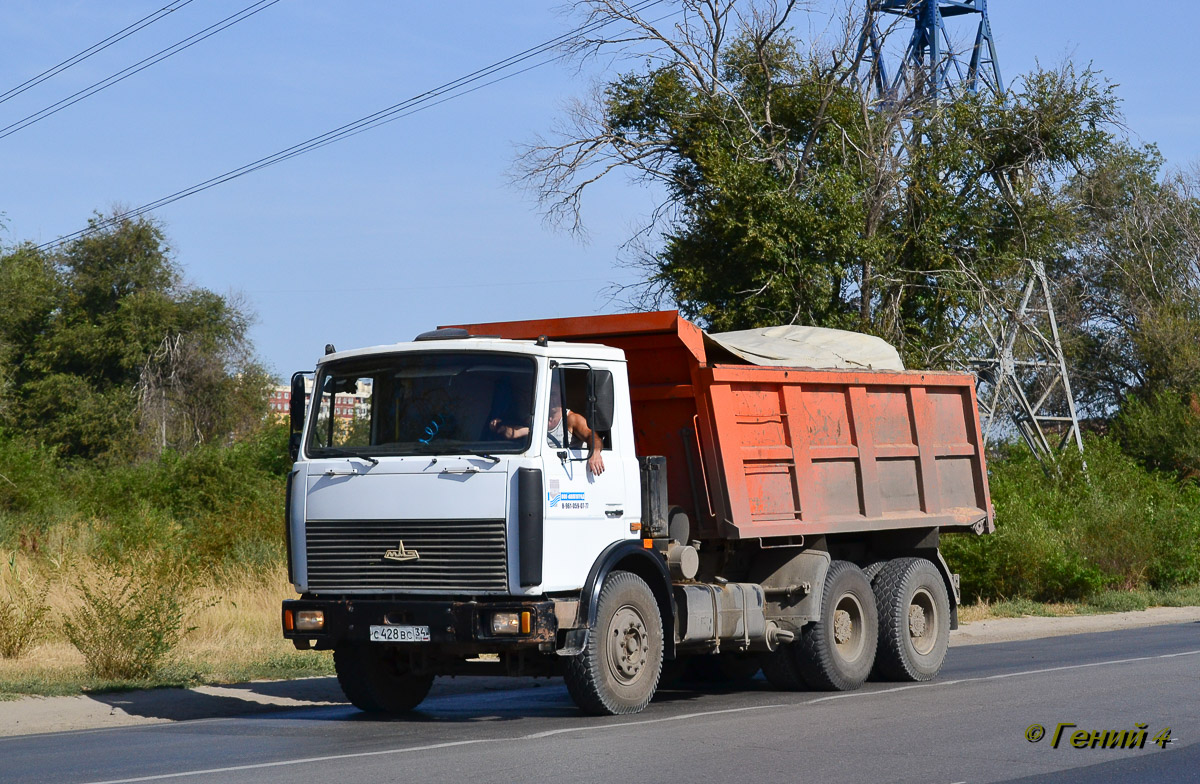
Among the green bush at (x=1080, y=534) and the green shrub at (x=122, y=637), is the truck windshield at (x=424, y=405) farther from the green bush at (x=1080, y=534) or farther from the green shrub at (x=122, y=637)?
the green bush at (x=1080, y=534)

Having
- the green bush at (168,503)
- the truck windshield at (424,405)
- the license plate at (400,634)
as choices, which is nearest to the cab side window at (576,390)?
the truck windshield at (424,405)

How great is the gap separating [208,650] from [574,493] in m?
6.60

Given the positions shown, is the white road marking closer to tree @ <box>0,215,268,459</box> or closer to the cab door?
the cab door

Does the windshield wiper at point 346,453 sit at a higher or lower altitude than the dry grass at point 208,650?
higher

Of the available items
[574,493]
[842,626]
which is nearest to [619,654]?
[574,493]

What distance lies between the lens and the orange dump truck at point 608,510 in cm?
938

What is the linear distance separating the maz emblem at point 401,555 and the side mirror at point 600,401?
5.24ft

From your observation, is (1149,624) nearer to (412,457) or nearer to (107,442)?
(412,457)

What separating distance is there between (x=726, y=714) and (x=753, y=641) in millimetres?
1223

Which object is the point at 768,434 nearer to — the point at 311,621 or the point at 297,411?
the point at 297,411

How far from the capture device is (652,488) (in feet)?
34.6

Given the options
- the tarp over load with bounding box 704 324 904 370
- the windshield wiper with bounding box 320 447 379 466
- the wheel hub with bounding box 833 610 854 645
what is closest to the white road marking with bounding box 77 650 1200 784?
the wheel hub with bounding box 833 610 854 645

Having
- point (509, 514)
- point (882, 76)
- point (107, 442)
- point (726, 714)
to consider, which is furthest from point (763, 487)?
point (107, 442)

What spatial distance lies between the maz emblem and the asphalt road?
1252 mm
